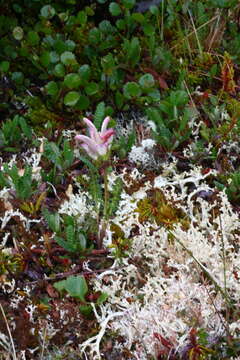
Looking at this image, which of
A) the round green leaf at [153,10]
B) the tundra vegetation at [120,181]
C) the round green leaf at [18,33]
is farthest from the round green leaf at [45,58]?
the round green leaf at [153,10]

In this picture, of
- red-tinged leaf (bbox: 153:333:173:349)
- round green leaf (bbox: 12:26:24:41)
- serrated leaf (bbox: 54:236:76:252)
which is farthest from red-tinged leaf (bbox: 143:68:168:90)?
red-tinged leaf (bbox: 153:333:173:349)

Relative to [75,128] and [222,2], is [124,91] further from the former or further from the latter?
[222,2]

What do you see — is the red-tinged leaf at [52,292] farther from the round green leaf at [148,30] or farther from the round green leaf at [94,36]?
the round green leaf at [148,30]

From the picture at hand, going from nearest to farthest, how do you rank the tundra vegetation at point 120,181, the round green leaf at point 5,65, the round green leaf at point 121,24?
the tundra vegetation at point 120,181, the round green leaf at point 5,65, the round green leaf at point 121,24

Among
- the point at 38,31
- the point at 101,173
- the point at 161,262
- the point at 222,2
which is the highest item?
the point at 38,31

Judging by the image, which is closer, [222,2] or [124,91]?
[124,91]

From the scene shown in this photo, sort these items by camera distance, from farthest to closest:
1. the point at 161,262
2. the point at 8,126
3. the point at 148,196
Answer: the point at 8,126, the point at 148,196, the point at 161,262

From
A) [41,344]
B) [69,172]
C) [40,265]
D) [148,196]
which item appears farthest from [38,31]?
[41,344]

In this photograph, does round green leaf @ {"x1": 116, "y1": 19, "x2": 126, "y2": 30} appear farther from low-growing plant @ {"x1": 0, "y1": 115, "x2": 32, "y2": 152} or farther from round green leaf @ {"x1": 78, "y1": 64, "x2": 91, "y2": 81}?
low-growing plant @ {"x1": 0, "y1": 115, "x2": 32, "y2": 152}
